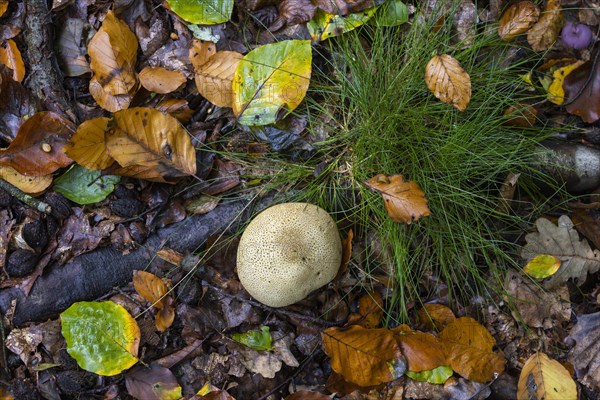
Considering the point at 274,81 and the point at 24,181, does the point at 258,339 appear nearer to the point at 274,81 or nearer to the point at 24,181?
the point at 274,81

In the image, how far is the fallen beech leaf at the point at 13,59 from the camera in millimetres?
2807

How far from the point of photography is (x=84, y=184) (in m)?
2.74

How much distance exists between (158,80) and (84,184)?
68cm

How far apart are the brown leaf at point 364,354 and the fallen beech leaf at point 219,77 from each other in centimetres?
134

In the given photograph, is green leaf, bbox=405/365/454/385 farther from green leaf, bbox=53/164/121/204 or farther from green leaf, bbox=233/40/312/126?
green leaf, bbox=53/164/121/204

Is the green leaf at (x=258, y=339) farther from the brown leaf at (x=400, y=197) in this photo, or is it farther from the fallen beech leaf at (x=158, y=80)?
the fallen beech leaf at (x=158, y=80)

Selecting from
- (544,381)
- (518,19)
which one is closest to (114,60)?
(518,19)

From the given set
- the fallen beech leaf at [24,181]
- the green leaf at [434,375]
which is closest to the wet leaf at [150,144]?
the fallen beech leaf at [24,181]

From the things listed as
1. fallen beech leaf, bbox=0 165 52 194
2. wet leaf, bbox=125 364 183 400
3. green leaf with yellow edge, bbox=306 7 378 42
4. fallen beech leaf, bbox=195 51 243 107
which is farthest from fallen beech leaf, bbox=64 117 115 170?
green leaf with yellow edge, bbox=306 7 378 42

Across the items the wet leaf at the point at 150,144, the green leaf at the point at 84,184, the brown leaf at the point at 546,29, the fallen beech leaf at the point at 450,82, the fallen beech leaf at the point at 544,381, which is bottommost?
the fallen beech leaf at the point at 544,381

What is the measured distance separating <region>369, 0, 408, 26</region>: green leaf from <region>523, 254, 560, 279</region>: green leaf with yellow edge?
1.47m

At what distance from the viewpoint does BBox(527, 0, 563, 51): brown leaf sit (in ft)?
9.45

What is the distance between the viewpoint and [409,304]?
2801mm

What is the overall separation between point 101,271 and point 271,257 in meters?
0.96
